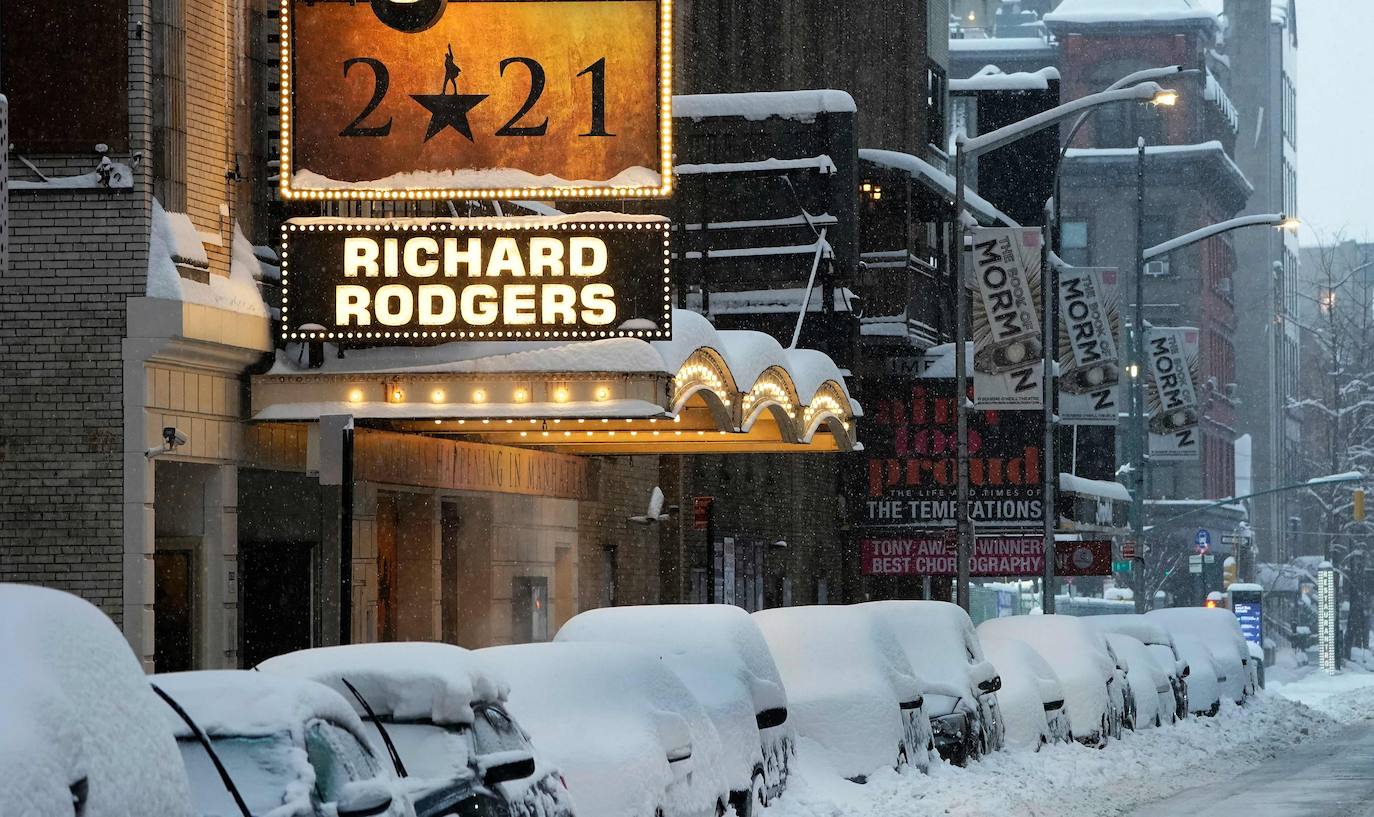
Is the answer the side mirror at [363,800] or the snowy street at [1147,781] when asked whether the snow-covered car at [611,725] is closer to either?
the snowy street at [1147,781]

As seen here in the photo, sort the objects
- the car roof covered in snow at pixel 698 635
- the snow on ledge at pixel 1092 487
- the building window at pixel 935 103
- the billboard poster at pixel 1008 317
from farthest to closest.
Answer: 1. the building window at pixel 935 103
2. the snow on ledge at pixel 1092 487
3. the billboard poster at pixel 1008 317
4. the car roof covered in snow at pixel 698 635

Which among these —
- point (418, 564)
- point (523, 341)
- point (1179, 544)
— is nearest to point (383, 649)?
point (523, 341)

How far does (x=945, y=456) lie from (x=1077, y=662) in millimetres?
18304

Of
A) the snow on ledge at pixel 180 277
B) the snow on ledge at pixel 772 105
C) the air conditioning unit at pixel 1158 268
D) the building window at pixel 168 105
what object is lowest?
the snow on ledge at pixel 180 277

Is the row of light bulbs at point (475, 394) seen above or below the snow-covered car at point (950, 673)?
above

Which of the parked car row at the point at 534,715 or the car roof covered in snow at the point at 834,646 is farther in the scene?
the car roof covered in snow at the point at 834,646

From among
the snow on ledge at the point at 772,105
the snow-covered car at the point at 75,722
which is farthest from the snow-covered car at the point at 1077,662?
the snow-covered car at the point at 75,722

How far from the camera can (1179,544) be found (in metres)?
82.7

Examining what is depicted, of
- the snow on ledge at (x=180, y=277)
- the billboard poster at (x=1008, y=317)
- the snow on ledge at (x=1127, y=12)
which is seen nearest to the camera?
the snow on ledge at (x=180, y=277)

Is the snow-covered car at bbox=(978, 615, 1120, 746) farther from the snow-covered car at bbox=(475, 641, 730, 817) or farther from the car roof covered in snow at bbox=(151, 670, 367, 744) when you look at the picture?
the car roof covered in snow at bbox=(151, 670, 367, 744)

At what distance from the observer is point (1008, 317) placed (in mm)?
33906

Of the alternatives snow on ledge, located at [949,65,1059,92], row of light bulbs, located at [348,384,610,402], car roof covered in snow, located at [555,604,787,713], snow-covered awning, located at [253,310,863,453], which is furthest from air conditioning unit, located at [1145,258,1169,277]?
car roof covered in snow, located at [555,604,787,713]

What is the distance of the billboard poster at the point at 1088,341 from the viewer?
40625 mm

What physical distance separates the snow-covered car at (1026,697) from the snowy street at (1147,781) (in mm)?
265
